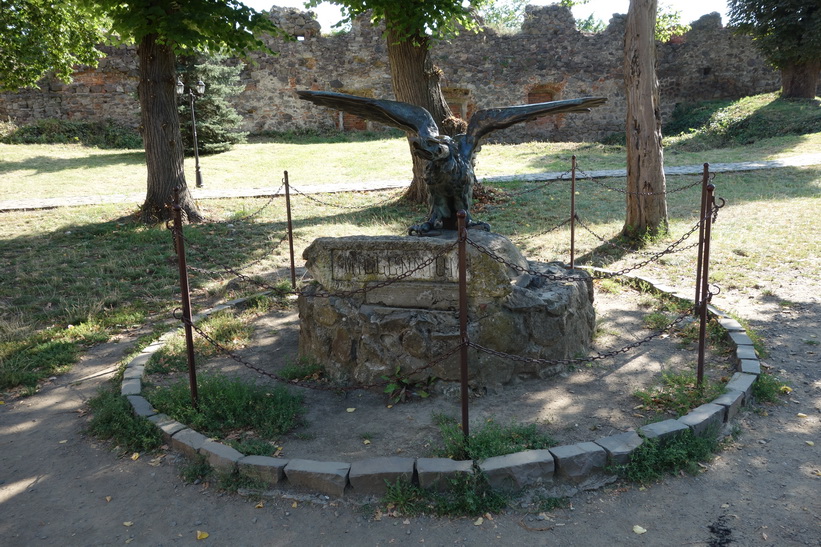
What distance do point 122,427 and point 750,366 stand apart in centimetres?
513

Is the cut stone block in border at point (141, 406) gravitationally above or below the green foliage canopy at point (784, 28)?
below

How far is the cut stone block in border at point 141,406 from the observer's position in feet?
15.6

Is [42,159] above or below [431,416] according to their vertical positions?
above

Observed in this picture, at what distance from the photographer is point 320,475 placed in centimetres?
387

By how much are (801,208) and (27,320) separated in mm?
12147

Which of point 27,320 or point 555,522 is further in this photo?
point 27,320

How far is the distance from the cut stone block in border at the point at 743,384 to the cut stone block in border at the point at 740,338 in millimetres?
713

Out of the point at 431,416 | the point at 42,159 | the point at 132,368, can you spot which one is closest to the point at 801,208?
the point at 431,416

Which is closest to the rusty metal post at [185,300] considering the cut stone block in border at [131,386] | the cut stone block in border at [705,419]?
Answer: the cut stone block in border at [131,386]

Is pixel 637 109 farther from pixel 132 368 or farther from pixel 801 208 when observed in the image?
pixel 132 368

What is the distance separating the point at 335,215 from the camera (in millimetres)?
12328

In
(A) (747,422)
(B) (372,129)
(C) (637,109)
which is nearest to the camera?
(A) (747,422)

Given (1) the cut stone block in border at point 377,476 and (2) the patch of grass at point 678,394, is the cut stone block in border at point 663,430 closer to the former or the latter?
(2) the patch of grass at point 678,394

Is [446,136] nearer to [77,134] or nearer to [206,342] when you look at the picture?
[206,342]
